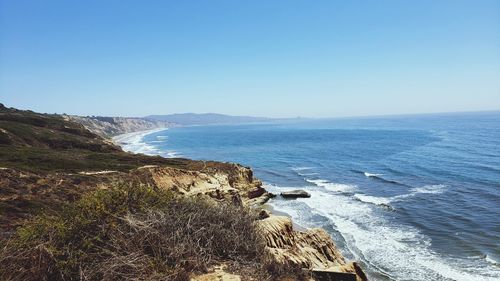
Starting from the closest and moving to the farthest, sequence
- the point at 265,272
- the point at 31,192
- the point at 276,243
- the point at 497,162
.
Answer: the point at 265,272, the point at 276,243, the point at 31,192, the point at 497,162

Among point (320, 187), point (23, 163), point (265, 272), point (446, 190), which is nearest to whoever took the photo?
point (265, 272)

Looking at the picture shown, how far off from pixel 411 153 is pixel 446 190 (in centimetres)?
3643

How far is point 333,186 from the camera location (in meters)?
51.8

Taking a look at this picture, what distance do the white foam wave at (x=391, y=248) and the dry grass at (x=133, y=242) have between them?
1519cm

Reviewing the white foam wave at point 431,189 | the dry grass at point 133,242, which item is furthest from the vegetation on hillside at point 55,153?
the white foam wave at point 431,189

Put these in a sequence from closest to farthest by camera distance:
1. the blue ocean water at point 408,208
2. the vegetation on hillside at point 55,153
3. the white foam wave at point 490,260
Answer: the white foam wave at point 490,260 → the blue ocean water at point 408,208 → the vegetation on hillside at point 55,153

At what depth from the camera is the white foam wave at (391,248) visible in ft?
74.2

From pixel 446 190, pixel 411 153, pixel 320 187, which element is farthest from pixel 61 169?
pixel 411 153

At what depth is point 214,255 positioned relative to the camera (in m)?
11.2

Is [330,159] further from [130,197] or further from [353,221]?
[130,197]

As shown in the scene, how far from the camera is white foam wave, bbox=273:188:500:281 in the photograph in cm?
2262

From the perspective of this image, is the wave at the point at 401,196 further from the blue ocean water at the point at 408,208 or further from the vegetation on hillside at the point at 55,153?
the vegetation on hillside at the point at 55,153

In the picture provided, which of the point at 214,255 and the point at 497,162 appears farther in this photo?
the point at 497,162

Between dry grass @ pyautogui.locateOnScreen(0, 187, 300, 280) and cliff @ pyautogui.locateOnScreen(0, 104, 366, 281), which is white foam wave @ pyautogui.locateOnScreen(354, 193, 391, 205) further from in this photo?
dry grass @ pyautogui.locateOnScreen(0, 187, 300, 280)
